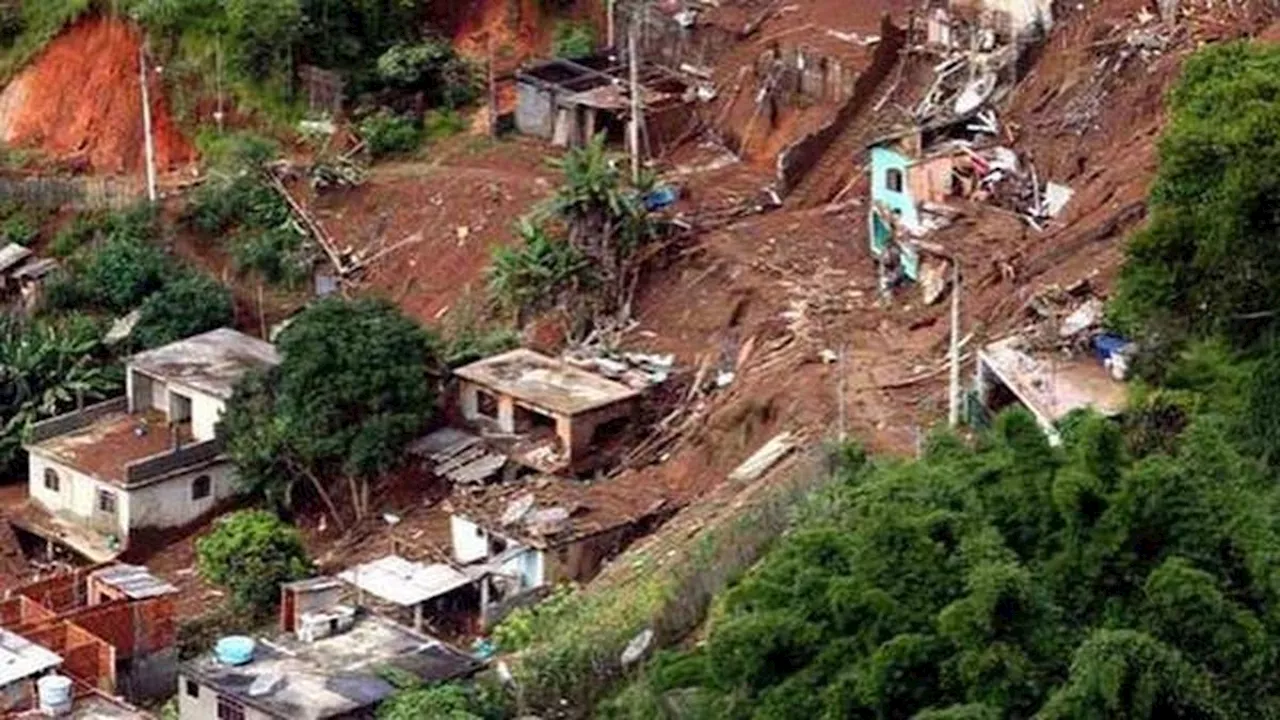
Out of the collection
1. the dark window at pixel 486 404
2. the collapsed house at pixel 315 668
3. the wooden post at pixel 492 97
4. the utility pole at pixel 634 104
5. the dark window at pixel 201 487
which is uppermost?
the utility pole at pixel 634 104

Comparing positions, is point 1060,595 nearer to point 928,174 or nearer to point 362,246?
point 928,174

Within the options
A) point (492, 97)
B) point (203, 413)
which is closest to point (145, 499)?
point (203, 413)

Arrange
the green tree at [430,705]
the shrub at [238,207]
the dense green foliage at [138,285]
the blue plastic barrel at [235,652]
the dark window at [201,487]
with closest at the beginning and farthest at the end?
the green tree at [430,705] < the blue plastic barrel at [235,652] < the dark window at [201,487] < the dense green foliage at [138,285] < the shrub at [238,207]

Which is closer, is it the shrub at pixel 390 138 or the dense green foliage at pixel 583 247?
the dense green foliage at pixel 583 247

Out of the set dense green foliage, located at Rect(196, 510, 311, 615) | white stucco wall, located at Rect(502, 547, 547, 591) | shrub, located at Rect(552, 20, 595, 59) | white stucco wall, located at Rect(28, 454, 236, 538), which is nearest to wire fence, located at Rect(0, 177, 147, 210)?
shrub, located at Rect(552, 20, 595, 59)

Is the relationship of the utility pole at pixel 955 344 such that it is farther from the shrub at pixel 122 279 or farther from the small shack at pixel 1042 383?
the shrub at pixel 122 279

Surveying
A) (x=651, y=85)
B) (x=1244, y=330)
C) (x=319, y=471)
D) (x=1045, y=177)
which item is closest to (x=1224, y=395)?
(x=1244, y=330)

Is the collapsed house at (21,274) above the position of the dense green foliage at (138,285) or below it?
below

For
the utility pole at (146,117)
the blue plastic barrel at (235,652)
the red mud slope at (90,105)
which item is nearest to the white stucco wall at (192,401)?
the utility pole at (146,117)
